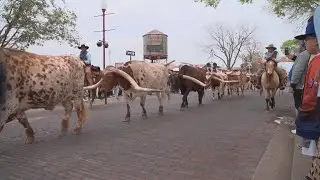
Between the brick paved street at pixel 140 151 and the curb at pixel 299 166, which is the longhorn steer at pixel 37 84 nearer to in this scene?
the brick paved street at pixel 140 151

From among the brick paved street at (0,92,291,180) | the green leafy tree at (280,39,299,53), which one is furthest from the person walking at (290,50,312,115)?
the green leafy tree at (280,39,299,53)

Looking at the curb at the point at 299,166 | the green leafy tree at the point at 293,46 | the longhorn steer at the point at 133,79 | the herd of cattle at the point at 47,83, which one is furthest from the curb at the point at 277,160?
A: the herd of cattle at the point at 47,83

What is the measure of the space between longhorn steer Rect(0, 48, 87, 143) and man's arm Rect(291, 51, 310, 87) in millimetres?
4650

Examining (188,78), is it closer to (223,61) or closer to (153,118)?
(153,118)

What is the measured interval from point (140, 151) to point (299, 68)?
318cm

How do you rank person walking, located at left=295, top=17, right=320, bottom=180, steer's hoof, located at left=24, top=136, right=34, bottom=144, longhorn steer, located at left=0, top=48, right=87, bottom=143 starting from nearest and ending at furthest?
person walking, located at left=295, top=17, right=320, bottom=180 < longhorn steer, located at left=0, top=48, right=87, bottom=143 < steer's hoof, located at left=24, top=136, right=34, bottom=144

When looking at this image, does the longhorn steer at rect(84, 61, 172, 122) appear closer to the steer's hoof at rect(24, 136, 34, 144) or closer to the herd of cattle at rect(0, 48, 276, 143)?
the herd of cattle at rect(0, 48, 276, 143)

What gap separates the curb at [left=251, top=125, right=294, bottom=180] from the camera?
6798mm

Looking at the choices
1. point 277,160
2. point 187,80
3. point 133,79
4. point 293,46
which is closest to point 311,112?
point 277,160

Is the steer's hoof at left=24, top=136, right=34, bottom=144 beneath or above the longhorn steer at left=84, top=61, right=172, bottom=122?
beneath

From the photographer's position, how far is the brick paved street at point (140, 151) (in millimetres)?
6906

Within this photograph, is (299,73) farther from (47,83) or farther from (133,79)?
(133,79)

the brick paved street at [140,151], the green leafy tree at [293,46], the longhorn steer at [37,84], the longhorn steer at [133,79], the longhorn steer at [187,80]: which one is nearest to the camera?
the brick paved street at [140,151]

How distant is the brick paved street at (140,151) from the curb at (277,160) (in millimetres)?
148
